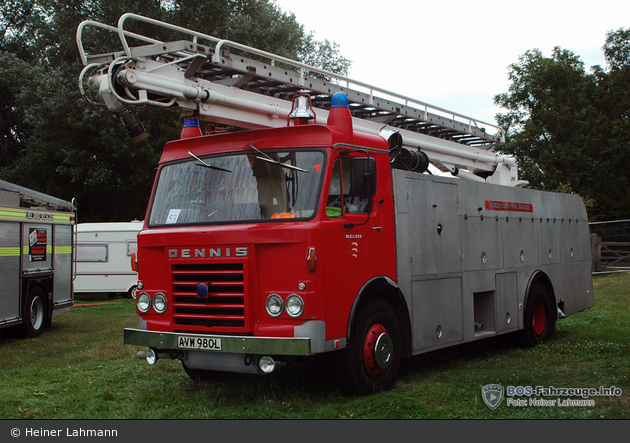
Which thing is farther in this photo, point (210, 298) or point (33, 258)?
point (33, 258)

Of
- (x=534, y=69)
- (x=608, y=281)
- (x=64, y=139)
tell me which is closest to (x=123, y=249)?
(x=64, y=139)

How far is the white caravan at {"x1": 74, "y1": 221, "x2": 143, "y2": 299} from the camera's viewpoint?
77.4 ft

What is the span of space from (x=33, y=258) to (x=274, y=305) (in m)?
9.31

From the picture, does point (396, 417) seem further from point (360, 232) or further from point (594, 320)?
point (594, 320)

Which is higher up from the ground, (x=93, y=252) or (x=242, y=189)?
(x=242, y=189)

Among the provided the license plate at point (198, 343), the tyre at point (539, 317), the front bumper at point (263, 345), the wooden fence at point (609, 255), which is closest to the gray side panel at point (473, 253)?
the tyre at point (539, 317)

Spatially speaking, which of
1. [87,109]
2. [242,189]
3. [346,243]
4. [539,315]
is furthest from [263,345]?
[87,109]

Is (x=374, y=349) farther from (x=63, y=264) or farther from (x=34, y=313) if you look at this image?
(x=63, y=264)

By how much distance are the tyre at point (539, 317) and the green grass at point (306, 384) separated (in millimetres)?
193

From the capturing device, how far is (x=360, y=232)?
7.18m

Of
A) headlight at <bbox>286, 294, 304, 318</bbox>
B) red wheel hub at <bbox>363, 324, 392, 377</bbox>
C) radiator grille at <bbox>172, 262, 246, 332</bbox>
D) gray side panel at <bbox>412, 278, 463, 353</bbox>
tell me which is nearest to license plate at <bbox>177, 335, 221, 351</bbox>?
radiator grille at <bbox>172, 262, 246, 332</bbox>

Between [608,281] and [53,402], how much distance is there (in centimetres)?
1926

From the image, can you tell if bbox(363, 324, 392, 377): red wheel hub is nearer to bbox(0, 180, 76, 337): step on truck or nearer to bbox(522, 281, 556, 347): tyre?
bbox(522, 281, 556, 347): tyre

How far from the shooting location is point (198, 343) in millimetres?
6766
